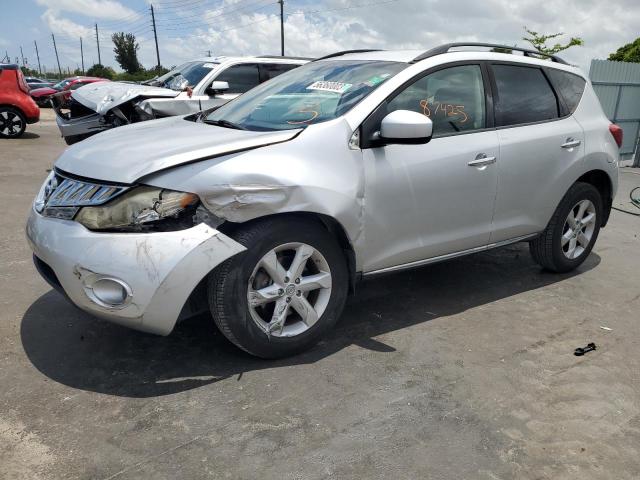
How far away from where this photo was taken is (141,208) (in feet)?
9.04

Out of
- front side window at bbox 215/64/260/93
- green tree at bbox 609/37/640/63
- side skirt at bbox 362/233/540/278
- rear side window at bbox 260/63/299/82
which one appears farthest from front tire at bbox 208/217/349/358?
green tree at bbox 609/37/640/63

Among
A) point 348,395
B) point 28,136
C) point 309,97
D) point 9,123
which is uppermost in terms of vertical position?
point 309,97

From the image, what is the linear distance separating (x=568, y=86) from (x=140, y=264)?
3635 millimetres

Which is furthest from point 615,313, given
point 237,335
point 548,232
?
point 237,335

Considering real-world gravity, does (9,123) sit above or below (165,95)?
below

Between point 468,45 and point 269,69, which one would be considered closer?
point 468,45

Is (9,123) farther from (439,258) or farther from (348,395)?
(348,395)

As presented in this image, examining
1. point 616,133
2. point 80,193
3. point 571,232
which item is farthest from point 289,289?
point 616,133

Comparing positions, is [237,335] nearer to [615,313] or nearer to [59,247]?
[59,247]

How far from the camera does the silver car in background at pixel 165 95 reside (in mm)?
8156

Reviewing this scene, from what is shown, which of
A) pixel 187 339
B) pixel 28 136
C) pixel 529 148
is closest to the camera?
pixel 187 339

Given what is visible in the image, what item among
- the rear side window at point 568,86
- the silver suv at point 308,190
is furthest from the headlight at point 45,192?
the rear side window at point 568,86

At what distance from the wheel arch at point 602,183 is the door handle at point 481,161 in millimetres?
1261

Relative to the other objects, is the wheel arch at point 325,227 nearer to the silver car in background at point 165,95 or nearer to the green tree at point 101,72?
the silver car in background at point 165,95
